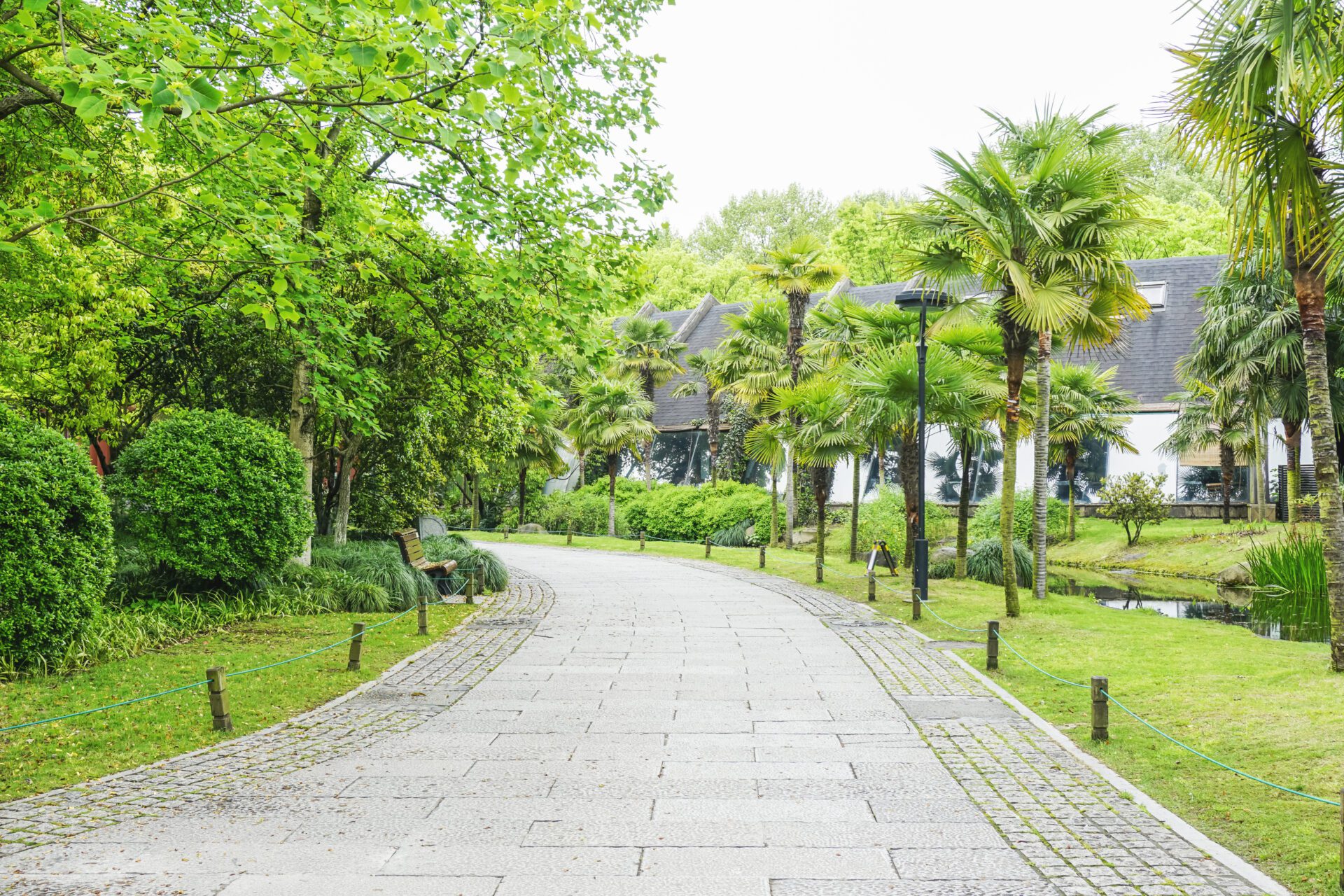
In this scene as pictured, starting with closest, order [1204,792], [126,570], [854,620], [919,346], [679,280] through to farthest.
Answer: [1204,792] < [126,570] < [854,620] < [919,346] < [679,280]

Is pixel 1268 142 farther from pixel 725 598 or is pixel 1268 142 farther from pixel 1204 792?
pixel 725 598

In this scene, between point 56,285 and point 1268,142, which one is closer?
point 1268,142

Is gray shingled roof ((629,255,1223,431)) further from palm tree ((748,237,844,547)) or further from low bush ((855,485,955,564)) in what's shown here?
palm tree ((748,237,844,547))

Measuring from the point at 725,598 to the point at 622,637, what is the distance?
4.48 metres

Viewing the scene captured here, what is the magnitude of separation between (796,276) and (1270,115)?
15720 mm

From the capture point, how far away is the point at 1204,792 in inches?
245

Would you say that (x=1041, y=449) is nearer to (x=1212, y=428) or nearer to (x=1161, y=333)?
(x=1212, y=428)

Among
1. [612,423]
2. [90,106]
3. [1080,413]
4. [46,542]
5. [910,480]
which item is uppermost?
[1080,413]

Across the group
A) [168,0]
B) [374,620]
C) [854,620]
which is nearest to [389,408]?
[374,620]

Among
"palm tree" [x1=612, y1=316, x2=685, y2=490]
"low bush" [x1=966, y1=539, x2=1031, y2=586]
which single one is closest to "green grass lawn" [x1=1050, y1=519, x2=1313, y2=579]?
"low bush" [x1=966, y1=539, x2=1031, y2=586]

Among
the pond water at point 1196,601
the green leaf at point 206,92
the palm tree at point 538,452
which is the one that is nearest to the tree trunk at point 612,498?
the palm tree at point 538,452

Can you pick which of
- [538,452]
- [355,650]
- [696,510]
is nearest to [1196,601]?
[696,510]

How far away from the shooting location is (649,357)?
36.5m

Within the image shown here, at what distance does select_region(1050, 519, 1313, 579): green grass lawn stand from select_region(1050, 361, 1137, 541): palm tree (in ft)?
3.30
